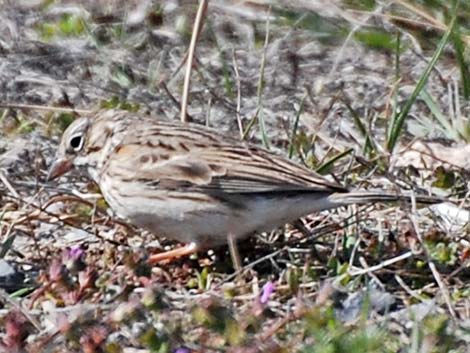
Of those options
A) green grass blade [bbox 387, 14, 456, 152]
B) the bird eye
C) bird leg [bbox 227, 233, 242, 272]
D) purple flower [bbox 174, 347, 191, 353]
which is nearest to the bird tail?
bird leg [bbox 227, 233, 242, 272]

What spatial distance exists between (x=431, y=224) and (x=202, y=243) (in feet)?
2.92

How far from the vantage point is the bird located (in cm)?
569

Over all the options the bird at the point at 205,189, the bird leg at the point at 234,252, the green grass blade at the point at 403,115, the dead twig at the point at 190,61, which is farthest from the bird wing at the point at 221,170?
the green grass blade at the point at 403,115

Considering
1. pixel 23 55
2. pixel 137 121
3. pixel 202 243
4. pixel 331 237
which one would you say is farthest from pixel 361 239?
pixel 23 55

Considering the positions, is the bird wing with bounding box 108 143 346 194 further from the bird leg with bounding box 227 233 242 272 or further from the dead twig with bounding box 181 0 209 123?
the dead twig with bounding box 181 0 209 123

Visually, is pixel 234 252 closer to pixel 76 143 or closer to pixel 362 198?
pixel 362 198

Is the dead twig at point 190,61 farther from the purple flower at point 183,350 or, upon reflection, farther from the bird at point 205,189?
the purple flower at point 183,350

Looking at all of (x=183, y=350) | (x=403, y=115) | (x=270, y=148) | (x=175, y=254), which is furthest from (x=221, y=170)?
(x=183, y=350)

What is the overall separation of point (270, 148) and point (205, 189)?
1.07m

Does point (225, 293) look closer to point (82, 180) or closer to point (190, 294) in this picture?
point (190, 294)

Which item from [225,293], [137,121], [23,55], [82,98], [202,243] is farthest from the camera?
[23,55]

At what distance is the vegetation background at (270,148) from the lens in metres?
4.54

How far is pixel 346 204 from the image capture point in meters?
5.66

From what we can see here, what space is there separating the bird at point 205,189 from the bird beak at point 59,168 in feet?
0.52
